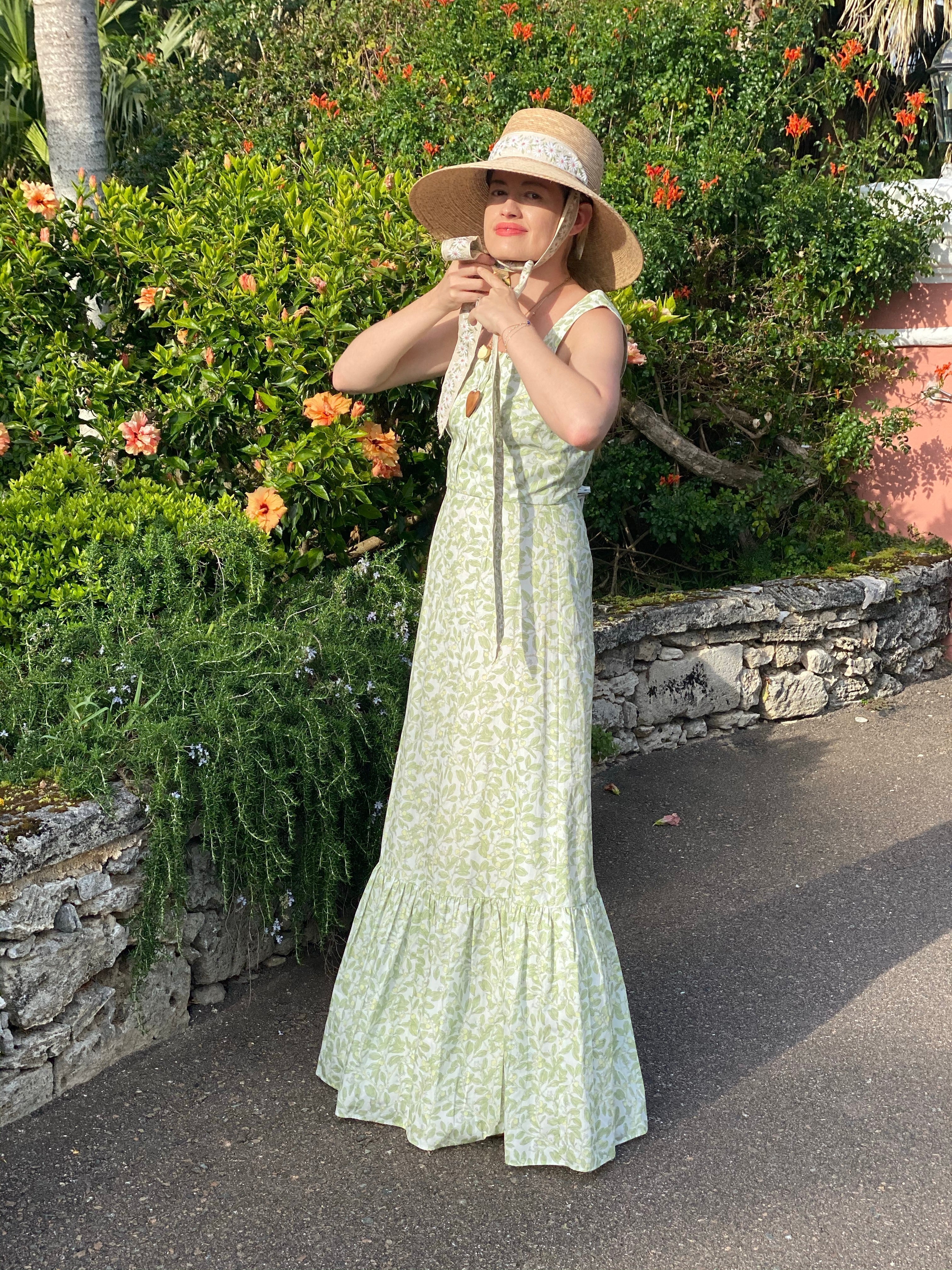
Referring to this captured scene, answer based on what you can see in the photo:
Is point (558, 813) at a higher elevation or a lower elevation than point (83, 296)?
lower

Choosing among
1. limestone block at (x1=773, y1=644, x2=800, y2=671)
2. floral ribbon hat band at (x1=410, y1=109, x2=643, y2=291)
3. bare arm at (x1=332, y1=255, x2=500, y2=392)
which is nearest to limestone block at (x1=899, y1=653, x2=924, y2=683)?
limestone block at (x1=773, y1=644, x2=800, y2=671)

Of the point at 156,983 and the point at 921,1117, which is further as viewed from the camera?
the point at 156,983

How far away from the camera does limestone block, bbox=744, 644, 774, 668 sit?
605 centimetres

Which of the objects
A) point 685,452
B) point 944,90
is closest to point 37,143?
point 685,452

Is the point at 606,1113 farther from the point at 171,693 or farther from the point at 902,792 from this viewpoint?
the point at 902,792

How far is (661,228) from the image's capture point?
6223mm

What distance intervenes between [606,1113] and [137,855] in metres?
1.30

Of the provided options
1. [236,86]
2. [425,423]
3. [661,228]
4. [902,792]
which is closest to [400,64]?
[236,86]

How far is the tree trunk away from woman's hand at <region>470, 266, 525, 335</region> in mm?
3163

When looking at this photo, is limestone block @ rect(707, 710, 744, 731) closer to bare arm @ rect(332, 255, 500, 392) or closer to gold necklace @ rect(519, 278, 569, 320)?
bare arm @ rect(332, 255, 500, 392)

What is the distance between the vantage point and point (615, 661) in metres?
5.55

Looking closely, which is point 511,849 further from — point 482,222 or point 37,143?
point 37,143

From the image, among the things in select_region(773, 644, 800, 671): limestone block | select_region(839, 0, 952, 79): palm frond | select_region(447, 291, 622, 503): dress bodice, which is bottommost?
select_region(773, 644, 800, 671): limestone block

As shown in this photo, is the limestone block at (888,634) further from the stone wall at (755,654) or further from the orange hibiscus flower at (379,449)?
the orange hibiscus flower at (379,449)
